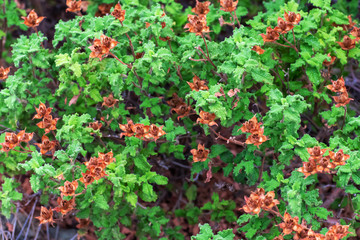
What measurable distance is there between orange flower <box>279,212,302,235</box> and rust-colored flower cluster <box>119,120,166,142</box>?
2.45 ft

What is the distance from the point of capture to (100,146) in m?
2.69

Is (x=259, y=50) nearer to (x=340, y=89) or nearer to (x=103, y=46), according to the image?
(x=340, y=89)

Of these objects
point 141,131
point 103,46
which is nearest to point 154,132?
point 141,131

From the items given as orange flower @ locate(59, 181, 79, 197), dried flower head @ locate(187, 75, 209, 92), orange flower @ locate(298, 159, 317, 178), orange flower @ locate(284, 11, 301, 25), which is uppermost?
orange flower @ locate(284, 11, 301, 25)

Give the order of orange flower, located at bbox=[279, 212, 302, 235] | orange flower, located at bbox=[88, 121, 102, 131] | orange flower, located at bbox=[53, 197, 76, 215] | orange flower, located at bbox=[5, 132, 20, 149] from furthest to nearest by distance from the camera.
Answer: orange flower, located at bbox=[88, 121, 102, 131] < orange flower, located at bbox=[5, 132, 20, 149] < orange flower, located at bbox=[53, 197, 76, 215] < orange flower, located at bbox=[279, 212, 302, 235]

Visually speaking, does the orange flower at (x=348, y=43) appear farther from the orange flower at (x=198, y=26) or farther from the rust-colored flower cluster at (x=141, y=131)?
the rust-colored flower cluster at (x=141, y=131)

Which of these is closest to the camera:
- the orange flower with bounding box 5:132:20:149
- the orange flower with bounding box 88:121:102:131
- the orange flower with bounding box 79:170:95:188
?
the orange flower with bounding box 79:170:95:188

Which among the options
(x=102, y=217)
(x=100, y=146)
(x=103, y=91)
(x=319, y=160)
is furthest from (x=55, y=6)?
(x=319, y=160)

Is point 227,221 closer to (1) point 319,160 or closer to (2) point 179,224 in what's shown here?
(2) point 179,224

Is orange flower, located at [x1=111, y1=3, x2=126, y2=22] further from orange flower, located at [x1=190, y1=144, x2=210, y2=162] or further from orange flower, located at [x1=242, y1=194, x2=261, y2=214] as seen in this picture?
orange flower, located at [x1=242, y1=194, x2=261, y2=214]

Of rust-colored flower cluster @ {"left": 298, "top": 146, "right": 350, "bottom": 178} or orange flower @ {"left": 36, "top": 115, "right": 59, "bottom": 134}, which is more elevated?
rust-colored flower cluster @ {"left": 298, "top": 146, "right": 350, "bottom": 178}

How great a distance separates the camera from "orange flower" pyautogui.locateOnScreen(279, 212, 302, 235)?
1.98 m

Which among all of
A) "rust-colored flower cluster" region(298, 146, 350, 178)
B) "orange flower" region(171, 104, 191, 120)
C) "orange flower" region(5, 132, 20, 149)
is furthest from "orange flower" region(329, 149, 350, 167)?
"orange flower" region(5, 132, 20, 149)

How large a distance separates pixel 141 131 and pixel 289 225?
0.85m
